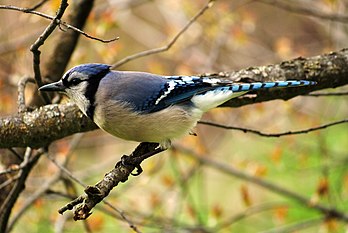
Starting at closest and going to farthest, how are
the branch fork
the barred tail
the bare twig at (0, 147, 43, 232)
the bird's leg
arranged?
the branch fork
the bird's leg
the barred tail
the bare twig at (0, 147, 43, 232)

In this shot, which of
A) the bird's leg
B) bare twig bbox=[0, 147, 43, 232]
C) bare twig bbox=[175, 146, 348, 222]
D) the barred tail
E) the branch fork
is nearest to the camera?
the branch fork

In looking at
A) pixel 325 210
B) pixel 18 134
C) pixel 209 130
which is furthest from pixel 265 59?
pixel 18 134

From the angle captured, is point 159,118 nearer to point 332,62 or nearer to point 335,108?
point 332,62

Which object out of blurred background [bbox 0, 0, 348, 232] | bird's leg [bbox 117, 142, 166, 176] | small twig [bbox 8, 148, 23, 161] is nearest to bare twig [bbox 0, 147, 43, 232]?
small twig [bbox 8, 148, 23, 161]

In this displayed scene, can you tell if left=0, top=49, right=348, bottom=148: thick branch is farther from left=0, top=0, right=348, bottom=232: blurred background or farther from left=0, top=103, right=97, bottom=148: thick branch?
left=0, top=0, right=348, bottom=232: blurred background

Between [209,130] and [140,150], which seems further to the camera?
[209,130]

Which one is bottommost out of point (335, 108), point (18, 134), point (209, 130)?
point (18, 134)

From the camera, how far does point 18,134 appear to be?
2346 millimetres

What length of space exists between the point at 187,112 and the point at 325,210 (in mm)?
1677

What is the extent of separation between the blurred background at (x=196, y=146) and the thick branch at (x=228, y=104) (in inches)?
25.7

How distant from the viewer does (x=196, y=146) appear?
A: 14.0ft

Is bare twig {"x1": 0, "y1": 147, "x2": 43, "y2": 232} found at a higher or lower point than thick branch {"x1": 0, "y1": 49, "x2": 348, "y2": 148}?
lower

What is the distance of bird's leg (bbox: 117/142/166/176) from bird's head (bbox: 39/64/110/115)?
11.2 inches

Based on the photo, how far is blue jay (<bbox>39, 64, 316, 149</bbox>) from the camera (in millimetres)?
2420
